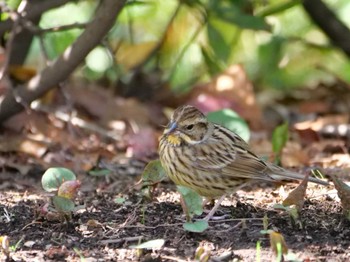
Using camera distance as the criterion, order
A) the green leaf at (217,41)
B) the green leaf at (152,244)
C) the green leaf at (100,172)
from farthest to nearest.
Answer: the green leaf at (217,41) < the green leaf at (100,172) < the green leaf at (152,244)

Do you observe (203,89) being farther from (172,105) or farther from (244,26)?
(244,26)

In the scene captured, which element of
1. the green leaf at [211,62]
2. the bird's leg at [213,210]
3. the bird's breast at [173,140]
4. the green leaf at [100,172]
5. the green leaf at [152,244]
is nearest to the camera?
the green leaf at [152,244]

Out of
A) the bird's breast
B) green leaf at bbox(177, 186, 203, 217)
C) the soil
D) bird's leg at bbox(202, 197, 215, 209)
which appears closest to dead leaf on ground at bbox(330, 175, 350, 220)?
the soil

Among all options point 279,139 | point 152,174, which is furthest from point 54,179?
point 279,139

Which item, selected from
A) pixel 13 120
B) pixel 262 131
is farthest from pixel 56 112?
pixel 262 131

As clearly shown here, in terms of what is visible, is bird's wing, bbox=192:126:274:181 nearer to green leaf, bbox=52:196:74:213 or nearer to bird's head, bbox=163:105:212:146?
bird's head, bbox=163:105:212:146

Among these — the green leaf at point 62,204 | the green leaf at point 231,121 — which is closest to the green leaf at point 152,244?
the green leaf at point 62,204

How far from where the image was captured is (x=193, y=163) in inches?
198

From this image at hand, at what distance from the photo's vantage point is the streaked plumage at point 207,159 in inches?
195

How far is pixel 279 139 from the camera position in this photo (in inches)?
233

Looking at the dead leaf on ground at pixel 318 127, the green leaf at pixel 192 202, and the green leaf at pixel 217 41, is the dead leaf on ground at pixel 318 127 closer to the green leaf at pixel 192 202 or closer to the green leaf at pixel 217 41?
the green leaf at pixel 217 41

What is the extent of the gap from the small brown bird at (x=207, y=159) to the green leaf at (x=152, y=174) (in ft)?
0.37

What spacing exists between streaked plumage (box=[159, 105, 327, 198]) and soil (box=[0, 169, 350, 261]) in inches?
4.7

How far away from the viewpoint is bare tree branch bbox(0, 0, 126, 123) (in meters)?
5.37
